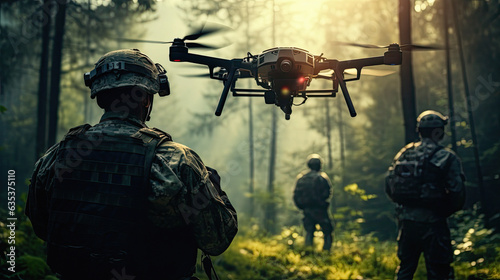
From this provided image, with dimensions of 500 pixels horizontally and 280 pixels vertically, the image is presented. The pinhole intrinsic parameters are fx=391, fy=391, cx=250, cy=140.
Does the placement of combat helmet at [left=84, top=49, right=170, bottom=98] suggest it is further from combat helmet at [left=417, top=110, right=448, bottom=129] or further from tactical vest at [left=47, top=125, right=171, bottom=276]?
combat helmet at [left=417, top=110, right=448, bottom=129]

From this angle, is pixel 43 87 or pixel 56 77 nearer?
pixel 56 77

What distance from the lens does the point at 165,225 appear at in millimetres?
2338

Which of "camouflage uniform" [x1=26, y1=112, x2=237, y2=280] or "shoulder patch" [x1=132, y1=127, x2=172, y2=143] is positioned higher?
"shoulder patch" [x1=132, y1=127, x2=172, y2=143]

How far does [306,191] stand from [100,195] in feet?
30.8

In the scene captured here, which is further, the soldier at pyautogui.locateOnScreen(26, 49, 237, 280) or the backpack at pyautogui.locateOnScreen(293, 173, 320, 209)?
the backpack at pyautogui.locateOnScreen(293, 173, 320, 209)

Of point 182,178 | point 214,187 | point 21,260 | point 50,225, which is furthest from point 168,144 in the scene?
point 21,260

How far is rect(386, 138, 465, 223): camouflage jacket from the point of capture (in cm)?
508

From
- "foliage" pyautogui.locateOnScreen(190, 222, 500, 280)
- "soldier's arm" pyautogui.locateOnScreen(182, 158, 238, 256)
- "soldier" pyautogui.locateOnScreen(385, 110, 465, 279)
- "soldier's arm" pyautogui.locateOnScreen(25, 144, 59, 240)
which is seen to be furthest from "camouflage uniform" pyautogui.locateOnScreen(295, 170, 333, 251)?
"soldier's arm" pyautogui.locateOnScreen(25, 144, 59, 240)

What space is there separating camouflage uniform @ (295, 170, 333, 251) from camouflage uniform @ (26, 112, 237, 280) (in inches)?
350

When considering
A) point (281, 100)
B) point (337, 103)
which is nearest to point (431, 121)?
point (281, 100)

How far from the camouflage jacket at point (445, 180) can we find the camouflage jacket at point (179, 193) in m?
3.70

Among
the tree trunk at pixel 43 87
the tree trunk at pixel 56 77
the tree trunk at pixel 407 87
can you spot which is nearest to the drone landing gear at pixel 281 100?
the tree trunk at pixel 407 87

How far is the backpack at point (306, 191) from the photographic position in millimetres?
11172

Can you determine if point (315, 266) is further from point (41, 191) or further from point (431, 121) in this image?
point (41, 191)
